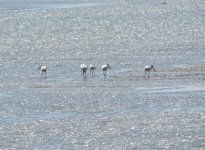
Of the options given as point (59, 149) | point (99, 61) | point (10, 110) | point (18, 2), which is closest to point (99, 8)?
point (18, 2)

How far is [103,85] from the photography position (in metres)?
40.2

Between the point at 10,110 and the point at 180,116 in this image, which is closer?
the point at 180,116

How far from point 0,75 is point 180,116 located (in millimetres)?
16065

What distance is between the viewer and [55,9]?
92.6 m

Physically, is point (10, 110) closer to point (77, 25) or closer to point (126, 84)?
point (126, 84)

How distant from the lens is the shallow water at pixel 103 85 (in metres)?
28.4

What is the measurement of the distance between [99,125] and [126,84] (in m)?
10.3

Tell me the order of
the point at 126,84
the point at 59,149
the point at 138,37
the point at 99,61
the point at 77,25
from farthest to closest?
1. the point at 77,25
2. the point at 138,37
3. the point at 99,61
4. the point at 126,84
5. the point at 59,149

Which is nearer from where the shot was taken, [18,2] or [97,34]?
[97,34]

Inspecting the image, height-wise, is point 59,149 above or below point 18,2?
below

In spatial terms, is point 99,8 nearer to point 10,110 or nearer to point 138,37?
point 138,37

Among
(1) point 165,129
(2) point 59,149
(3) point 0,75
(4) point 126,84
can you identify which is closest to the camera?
(2) point 59,149

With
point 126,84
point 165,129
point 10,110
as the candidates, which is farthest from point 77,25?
point 165,129

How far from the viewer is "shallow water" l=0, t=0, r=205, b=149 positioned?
28.4 m
